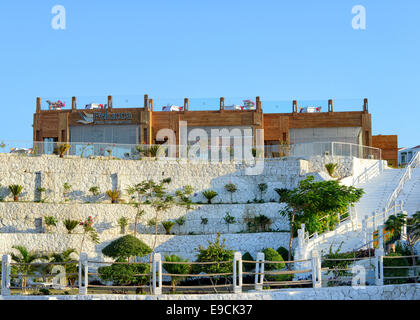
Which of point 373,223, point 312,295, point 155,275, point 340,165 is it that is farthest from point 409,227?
point 340,165

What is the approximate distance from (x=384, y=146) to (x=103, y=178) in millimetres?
21054

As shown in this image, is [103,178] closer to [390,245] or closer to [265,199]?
[265,199]

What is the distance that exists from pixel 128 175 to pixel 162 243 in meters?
5.86

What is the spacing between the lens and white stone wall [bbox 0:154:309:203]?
3347 centimetres

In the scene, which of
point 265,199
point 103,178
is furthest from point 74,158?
point 265,199

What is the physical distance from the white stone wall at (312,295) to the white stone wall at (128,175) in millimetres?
16058

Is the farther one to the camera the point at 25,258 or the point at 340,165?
the point at 340,165

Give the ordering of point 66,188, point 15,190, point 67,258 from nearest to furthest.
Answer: point 67,258
point 15,190
point 66,188

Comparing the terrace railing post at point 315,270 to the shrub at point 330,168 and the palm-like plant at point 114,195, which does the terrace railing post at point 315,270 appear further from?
the palm-like plant at point 114,195

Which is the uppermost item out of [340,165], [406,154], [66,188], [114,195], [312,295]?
[406,154]

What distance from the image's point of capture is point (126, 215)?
3212 centimetres

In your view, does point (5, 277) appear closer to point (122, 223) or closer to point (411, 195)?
point (122, 223)

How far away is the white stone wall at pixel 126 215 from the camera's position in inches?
1239
